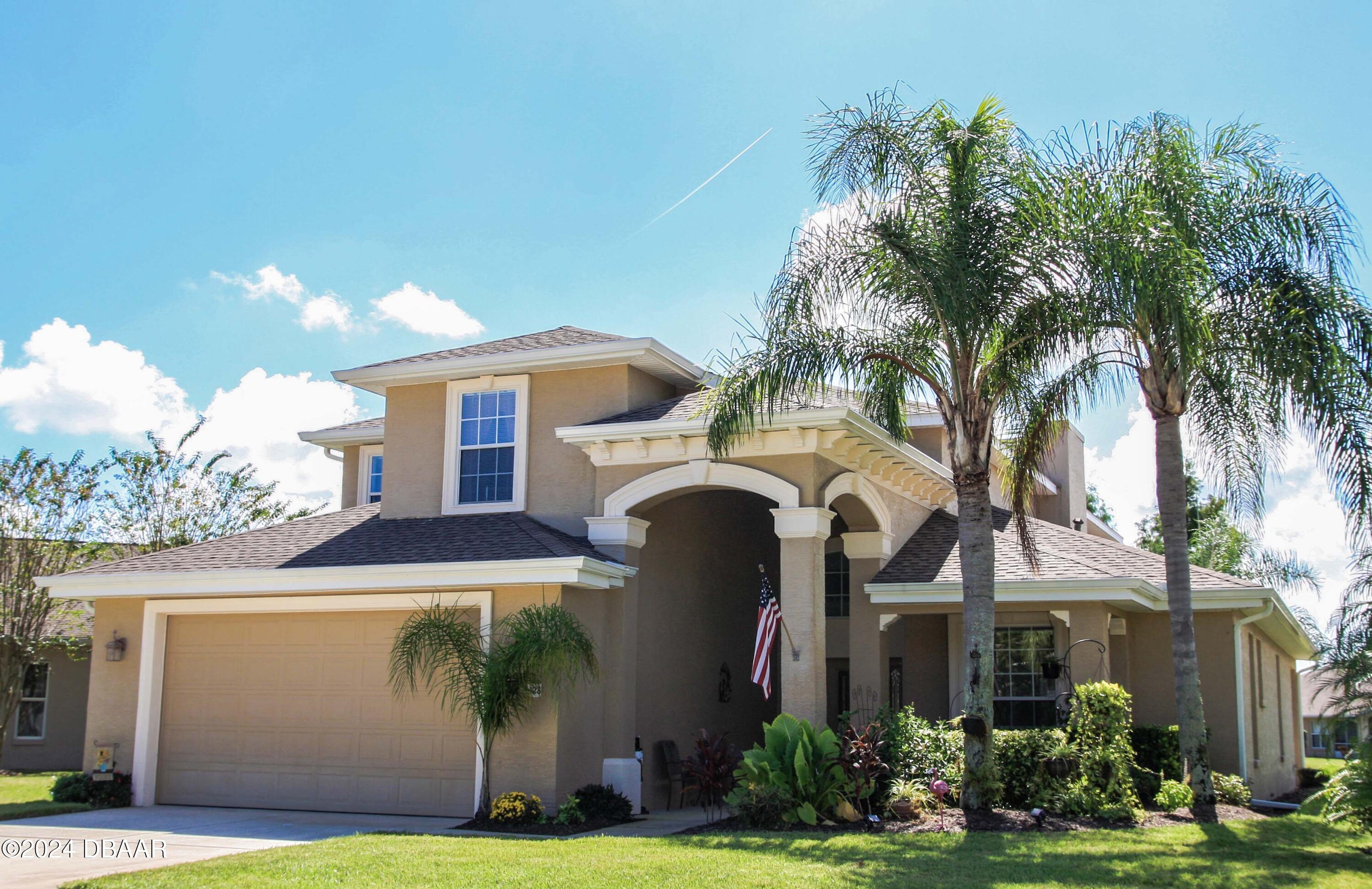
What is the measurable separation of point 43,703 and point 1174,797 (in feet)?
69.1

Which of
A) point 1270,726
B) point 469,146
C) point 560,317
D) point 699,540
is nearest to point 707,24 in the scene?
point 469,146

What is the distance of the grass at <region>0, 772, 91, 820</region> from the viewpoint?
13.7 meters

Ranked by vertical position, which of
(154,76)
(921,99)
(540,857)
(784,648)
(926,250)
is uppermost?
(154,76)

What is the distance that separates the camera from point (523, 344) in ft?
56.6

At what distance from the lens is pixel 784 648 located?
13969 mm

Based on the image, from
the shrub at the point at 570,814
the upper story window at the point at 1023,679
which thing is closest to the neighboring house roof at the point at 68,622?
the shrub at the point at 570,814

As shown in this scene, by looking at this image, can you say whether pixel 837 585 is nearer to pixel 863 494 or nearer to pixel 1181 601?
pixel 863 494

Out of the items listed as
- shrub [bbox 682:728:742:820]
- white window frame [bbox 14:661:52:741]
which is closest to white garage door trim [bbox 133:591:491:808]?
shrub [bbox 682:728:742:820]

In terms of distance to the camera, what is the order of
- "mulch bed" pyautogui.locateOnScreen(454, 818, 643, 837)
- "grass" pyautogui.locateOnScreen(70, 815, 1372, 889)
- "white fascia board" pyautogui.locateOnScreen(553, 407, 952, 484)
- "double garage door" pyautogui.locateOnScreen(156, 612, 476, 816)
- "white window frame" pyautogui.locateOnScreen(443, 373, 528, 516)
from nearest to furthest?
"grass" pyautogui.locateOnScreen(70, 815, 1372, 889) < "mulch bed" pyautogui.locateOnScreen(454, 818, 643, 837) < "white fascia board" pyautogui.locateOnScreen(553, 407, 952, 484) < "double garage door" pyautogui.locateOnScreen(156, 612, 476, 816) < "white window frame" pyautogui.locateOnScreen(443, 373, 528, 516)

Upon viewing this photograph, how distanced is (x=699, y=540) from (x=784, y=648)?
12.5ft

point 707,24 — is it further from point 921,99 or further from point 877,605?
point 877,605

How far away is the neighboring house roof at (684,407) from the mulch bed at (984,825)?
4.81 meters

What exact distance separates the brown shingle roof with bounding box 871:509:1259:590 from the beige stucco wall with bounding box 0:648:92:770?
53.3ft

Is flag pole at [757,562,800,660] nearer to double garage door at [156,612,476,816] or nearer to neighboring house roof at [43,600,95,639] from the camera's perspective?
double garage door at [156,612,476,816]
